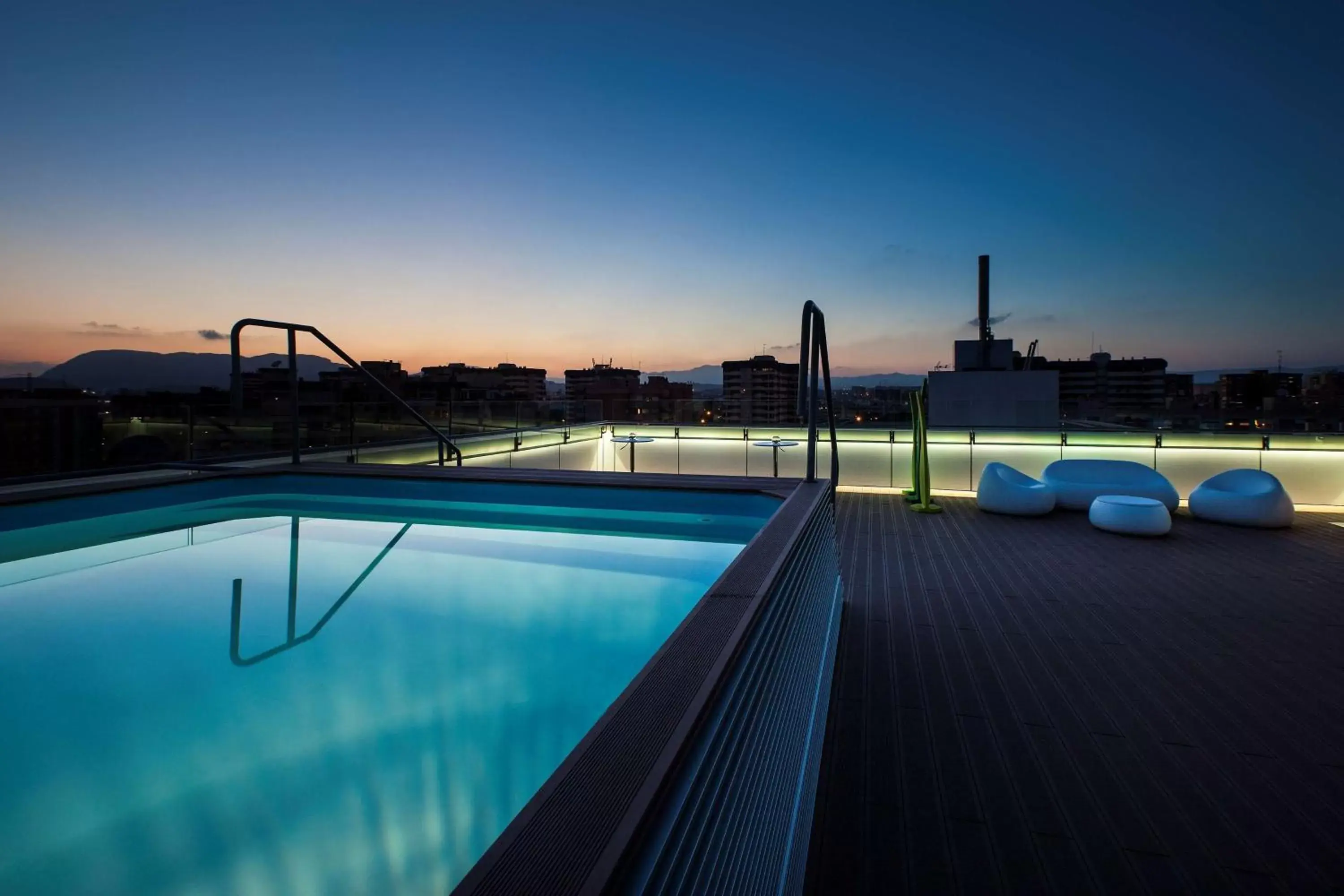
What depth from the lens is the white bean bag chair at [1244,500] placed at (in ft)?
19.0

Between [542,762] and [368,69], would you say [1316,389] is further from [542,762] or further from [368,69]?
[368,69]

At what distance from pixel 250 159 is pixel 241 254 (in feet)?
7.95

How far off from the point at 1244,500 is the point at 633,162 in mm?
8909

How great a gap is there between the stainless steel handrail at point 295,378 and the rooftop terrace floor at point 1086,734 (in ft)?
13.3

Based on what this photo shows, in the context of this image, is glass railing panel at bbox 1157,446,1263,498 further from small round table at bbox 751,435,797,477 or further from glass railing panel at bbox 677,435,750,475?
glass railing panel at bbox 677,435,750,475

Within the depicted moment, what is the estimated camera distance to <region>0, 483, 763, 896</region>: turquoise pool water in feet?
4.62

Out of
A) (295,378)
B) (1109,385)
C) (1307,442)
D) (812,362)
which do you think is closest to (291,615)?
(812,362)

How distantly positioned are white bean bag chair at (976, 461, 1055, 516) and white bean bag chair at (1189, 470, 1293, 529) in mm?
1264

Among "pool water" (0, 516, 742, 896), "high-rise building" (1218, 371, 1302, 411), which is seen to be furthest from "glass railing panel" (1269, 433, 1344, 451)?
"pool water" (0, 516, 742, 896)

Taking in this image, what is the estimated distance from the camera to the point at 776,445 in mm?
8008

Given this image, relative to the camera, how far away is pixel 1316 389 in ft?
26.7

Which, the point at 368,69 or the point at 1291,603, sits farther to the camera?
the point at 368,69

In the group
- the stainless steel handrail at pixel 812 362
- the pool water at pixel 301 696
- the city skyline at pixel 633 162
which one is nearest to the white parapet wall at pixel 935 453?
the pool water at pixel 301 696

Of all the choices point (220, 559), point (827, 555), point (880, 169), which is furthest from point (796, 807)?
point (880, 169)
